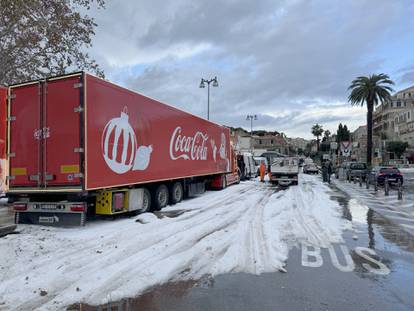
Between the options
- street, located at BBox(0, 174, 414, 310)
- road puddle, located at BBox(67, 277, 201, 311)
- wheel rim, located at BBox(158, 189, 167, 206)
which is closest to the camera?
road puddle, located at BBox(67, 277, 201, 311)

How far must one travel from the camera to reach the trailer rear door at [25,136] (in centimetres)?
962

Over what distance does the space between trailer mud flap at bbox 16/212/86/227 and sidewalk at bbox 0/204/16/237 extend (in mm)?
470

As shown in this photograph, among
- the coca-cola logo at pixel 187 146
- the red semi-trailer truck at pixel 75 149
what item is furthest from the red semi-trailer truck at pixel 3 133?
the coca-cola logo at pixel 187 146

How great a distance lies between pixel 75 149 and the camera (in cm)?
905

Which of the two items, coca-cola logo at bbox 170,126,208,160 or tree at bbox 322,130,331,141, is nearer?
coca-cola logo at bbox 170,126,208,160

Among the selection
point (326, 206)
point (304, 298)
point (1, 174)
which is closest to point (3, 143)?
point (1, 174)

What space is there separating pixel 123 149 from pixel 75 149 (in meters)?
1.73

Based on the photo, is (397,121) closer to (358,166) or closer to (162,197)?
(358,166)

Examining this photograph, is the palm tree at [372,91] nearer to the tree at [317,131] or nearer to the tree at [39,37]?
the tree at [39,37]

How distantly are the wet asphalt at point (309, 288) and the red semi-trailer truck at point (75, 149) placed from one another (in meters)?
4.75

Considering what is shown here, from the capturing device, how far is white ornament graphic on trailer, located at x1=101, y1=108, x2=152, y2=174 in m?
9.86

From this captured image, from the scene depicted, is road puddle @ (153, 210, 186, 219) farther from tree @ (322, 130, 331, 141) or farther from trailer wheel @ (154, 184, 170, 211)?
tree @ (322, 130, 331, 141)

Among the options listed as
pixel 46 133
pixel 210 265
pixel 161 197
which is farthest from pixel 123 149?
pixel 210 265

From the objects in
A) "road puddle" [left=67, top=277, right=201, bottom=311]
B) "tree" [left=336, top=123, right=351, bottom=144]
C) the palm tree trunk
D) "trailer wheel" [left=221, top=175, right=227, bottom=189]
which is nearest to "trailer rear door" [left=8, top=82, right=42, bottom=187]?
"road puddle" [left=67, top=277, right=201, bottom=311]
